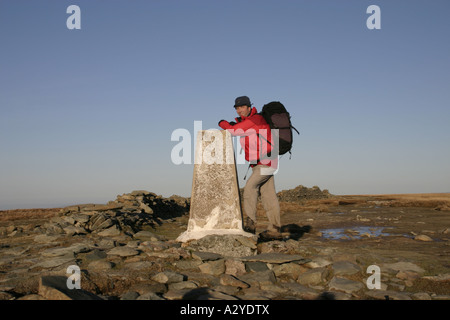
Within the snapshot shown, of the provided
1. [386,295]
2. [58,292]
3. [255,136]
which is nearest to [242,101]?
[255,136]

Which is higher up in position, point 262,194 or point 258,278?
point 262,194

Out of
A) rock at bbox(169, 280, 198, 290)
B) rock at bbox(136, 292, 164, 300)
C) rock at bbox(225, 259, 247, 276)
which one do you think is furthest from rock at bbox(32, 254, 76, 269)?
rock at bbox(225, 259, 247, 276)

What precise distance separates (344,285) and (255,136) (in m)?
3.13

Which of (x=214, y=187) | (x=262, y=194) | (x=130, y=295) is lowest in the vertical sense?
(x=130, y=295)

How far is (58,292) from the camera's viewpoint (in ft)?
10.1

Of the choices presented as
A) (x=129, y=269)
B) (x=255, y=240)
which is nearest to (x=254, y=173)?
→ (x=255, y=240)

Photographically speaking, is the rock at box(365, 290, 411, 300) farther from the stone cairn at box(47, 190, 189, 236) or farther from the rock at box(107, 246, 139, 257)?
the stone cairn at box(47, 190, 189, 236)

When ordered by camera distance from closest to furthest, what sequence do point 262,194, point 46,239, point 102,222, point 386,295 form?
point 386,295
point 262,194
point 46,239
point 102,222

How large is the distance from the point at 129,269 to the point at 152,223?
5.48 m

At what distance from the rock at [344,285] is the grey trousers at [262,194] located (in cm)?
247

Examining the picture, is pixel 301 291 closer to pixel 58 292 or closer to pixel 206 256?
pixel 206 256

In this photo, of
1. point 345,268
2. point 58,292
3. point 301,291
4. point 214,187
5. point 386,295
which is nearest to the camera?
point 58,292

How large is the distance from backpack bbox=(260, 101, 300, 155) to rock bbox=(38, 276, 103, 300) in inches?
164

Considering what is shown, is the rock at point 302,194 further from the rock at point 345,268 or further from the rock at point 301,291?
the rock at point 301,291
